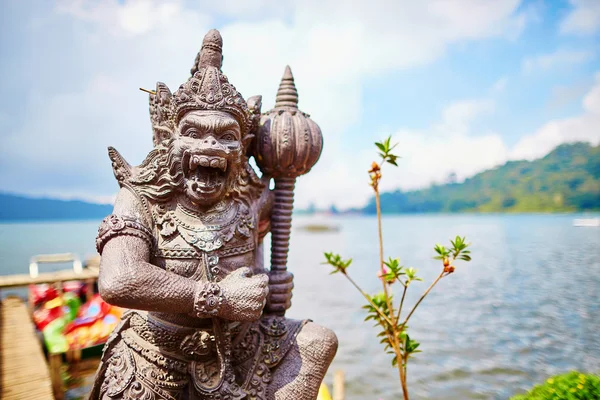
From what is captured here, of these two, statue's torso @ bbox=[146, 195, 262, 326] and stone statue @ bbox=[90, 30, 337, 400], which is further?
statue's torso @ bbox=[146, 195, 262, 326]

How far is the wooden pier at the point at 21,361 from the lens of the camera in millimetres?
3654

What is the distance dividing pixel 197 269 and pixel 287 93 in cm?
118

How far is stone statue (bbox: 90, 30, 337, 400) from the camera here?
186 centimetres

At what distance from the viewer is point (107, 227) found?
1.90 m

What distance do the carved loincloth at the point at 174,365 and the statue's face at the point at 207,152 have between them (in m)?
0.64

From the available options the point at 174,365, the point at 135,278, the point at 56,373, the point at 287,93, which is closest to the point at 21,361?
the point at 56,373

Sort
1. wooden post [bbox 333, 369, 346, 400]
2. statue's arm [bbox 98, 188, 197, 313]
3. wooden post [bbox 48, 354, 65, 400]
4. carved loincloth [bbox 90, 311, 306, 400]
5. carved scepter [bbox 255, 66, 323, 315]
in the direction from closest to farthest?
statue's arm [bbox 98, 188, 197, 313], carved loincloth [bbox 90, 311, 306, 400], carved scepter [bbox 255, 66, 323, 315], wooden post [bbox 333, 369, 346, 400], wooden post [bbox 48, 354, 65, 400]

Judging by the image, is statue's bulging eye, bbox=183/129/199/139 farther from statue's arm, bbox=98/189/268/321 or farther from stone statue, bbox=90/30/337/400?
statue's arm, bbox=98/189/268/321

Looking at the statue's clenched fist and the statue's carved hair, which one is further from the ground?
the statue's carved hair

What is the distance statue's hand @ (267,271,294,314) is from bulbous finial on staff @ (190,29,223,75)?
3.95 ft

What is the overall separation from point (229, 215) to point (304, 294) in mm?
9978

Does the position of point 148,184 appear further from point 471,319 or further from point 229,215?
point 471,319

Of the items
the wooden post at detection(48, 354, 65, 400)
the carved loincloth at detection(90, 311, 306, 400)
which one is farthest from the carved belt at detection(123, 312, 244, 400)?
the wooden post at detection(48, 354, 65, 400)

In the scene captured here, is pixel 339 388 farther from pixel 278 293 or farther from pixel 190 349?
pixel 190 349
